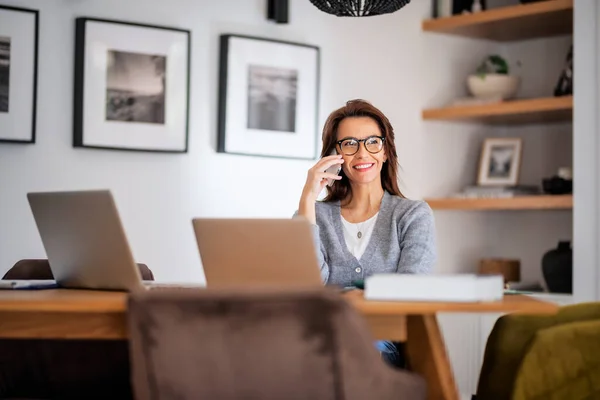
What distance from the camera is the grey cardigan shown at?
287cm

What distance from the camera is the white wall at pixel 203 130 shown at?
153 inches

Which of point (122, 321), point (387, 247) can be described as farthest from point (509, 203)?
point (122, 321)

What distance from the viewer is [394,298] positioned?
1.98 metres

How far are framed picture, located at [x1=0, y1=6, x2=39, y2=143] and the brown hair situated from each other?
135 cm

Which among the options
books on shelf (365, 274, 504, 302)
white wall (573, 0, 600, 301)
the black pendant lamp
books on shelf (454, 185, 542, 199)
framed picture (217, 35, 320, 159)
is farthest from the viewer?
books on shelf (454, 185, 542, 199)

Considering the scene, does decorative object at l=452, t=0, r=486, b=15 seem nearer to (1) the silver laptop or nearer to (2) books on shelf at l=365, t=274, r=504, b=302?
(1) the silver laptop

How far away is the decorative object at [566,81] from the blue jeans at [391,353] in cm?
209

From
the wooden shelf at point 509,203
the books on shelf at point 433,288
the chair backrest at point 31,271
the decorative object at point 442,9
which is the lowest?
the chair backrest at point 31,271

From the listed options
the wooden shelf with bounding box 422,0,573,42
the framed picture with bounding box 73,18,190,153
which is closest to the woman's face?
the framed picture with bounding box 73,18,190,153

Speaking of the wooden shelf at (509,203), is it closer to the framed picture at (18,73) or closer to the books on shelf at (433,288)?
the framed picture at (18,73)

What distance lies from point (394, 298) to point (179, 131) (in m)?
2.34

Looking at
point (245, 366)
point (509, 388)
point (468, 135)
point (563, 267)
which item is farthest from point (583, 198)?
point (245, 366)

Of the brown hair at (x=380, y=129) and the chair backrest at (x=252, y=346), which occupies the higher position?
the brown hair at (x=380, y=129)

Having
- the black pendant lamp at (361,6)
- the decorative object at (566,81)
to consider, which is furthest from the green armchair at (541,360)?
the decorative object at (566,81)
